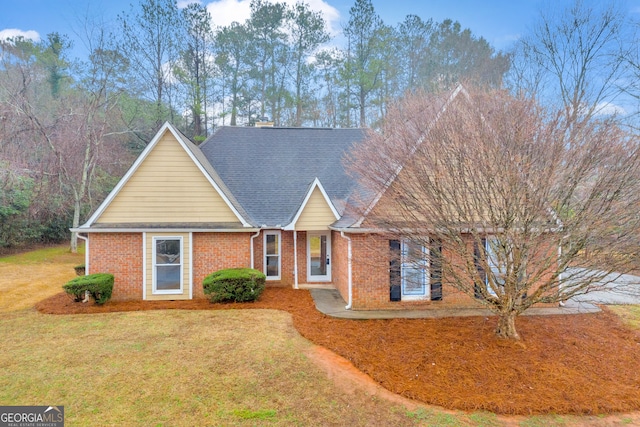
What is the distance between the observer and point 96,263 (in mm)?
10086

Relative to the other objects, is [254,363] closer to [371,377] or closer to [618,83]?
[371,377]

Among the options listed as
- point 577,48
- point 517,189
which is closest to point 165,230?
point 517,189

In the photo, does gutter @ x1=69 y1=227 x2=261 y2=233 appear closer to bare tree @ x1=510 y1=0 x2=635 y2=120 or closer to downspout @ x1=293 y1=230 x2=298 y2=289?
downspout @ x1=293 y1=230 x2=298 y2=289

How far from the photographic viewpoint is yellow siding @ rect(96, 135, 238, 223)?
10.2 meters

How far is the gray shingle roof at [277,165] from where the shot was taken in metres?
12.5

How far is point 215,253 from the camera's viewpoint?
34.4 feet

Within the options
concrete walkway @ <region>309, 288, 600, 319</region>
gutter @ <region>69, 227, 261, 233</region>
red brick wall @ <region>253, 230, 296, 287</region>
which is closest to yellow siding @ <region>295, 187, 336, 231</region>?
Answer: red brick wall @ <region>253, 230, 296, 287</region>

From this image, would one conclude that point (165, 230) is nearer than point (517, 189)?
No

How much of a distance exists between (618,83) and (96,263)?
82.3 feet

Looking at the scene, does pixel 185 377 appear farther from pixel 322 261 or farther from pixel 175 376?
pixel 322 261

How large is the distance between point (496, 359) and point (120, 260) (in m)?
10.9

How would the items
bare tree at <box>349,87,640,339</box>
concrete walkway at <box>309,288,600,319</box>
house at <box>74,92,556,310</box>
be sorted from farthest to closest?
house at <box>74,92,556,310</box>
concrete walkway at <box>309,288,600,319</box>
bare tree at <box>349,87,640,339</box>

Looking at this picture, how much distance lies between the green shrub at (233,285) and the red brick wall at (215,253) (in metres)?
0.61

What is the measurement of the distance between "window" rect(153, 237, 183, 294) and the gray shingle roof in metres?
2.78
